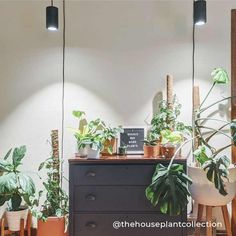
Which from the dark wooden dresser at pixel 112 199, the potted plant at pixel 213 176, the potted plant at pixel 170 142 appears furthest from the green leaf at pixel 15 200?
the potted plant at pixel 213 176

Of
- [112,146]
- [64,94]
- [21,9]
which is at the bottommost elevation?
[112,146]

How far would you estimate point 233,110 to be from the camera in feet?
9.60

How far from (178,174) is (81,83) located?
1330 millimetres

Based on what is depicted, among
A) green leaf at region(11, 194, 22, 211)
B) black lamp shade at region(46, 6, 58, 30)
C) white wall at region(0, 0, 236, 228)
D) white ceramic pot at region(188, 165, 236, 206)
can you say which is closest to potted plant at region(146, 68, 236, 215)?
white ceramic pot at region(188, 165, 236, 206)

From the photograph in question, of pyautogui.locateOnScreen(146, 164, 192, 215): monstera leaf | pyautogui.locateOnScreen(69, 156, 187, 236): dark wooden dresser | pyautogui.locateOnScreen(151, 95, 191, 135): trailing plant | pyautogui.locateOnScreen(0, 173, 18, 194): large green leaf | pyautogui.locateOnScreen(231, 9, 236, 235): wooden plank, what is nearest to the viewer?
pyautogui.locateOnScreen(146, 164, 192, 215): monstera leaf

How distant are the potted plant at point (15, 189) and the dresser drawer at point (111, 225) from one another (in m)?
0.46

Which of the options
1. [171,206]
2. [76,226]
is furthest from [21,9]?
[171,206]

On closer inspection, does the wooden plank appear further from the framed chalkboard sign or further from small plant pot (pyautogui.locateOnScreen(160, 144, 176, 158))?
the framed chalkboard sign

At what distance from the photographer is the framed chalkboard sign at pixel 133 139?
291 centimetres

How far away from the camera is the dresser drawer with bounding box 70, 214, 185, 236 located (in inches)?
100

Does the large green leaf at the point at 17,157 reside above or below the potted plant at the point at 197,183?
above

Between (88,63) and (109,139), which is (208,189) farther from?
(88,63)

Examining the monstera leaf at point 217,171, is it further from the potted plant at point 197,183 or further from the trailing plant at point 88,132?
the trailing plant at point 88,132

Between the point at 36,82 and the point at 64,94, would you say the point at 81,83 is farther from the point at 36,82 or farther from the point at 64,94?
the point at 36,82
